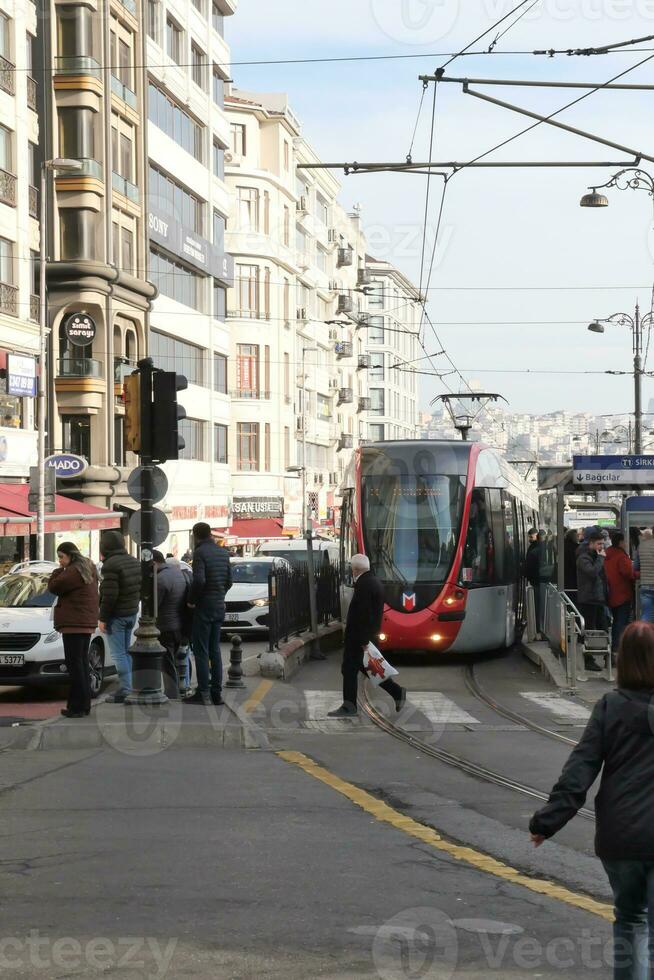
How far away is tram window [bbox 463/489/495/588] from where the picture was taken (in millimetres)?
20469

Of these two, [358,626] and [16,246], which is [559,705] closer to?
[358,626]

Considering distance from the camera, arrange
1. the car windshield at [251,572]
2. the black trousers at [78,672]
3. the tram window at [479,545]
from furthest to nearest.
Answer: the car windshield at [251,572], the tram window at [479,545], the black trousers at [78,672]

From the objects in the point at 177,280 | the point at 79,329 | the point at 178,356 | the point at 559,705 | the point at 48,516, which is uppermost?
the point at 177,280

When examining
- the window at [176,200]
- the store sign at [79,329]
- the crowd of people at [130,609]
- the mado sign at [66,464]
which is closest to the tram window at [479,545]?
the crowd of people at [130,609]

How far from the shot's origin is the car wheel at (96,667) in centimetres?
1659

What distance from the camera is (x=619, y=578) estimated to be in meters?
19.2

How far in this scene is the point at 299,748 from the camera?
12.1m

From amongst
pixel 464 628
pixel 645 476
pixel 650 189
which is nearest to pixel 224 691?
pixel 464 628

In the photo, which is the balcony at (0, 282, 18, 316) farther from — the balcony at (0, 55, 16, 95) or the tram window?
the tram window

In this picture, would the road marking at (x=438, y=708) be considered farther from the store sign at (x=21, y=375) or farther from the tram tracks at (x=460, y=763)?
the store sign at (x=21, y=375)

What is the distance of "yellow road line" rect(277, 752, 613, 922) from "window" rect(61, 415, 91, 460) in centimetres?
3506

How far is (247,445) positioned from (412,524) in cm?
4832

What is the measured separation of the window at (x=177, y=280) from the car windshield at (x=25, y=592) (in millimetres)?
33318

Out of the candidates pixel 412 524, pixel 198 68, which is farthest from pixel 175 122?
pixel 412 524
